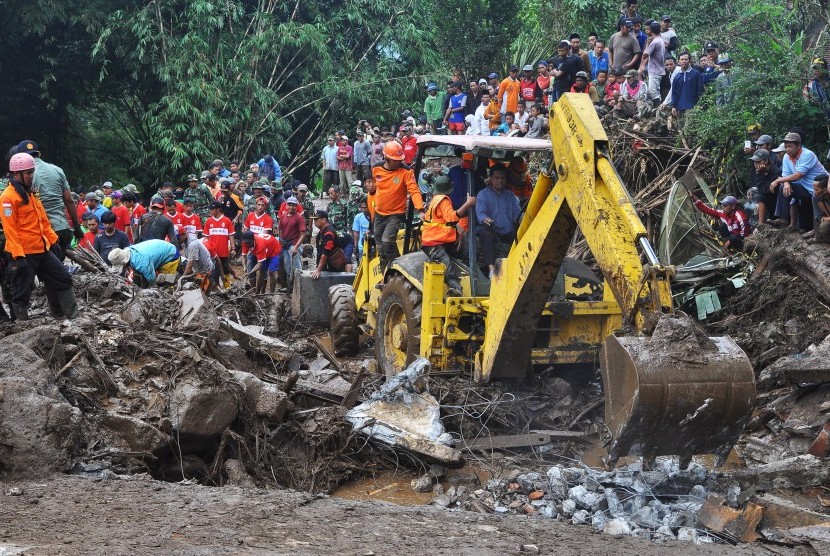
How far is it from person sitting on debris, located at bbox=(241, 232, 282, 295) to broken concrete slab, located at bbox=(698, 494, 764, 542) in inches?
413

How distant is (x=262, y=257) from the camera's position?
53.3 ft

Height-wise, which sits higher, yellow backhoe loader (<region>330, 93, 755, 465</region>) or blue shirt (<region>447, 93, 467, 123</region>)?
blue shirt (<region>447, 93, 467, 123</region>)

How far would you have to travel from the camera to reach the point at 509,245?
31.0ft

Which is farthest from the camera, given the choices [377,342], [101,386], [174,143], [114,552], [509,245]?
[174,143]

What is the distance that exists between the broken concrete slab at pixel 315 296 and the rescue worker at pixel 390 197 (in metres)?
2.57

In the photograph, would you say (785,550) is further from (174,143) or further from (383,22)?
(383,22)

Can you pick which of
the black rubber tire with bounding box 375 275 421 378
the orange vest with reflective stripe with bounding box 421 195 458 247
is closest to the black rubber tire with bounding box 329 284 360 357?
the black rubber tire with bounding box 375 275 421 378

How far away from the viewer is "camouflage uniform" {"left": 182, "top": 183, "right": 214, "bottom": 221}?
56.7ft

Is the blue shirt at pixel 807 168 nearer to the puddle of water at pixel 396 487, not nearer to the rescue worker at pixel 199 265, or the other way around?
the puddle of water at pixel 396 487

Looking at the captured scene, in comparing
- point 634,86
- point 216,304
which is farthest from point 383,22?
point 216,304

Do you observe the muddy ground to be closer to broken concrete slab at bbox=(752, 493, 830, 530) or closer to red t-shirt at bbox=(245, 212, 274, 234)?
broken concrete slab at bbox=(752, 493, 830, 530)

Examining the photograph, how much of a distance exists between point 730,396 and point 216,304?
826cm

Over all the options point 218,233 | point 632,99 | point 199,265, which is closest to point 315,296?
point 199,265

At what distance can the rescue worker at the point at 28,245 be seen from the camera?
366 inches
